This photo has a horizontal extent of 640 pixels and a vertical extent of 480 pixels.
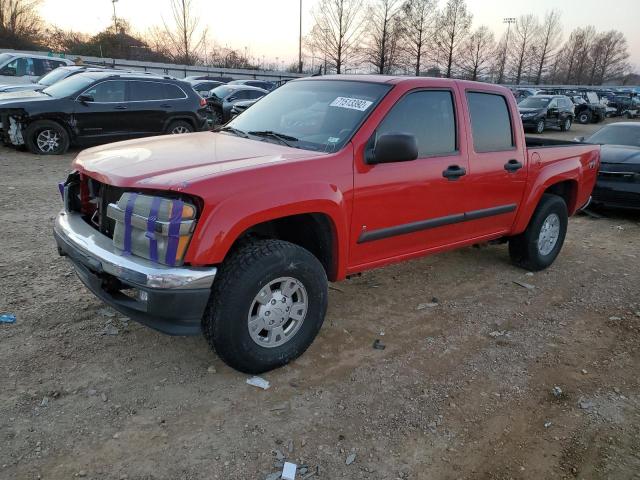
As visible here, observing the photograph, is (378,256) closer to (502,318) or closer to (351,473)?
(502,318)

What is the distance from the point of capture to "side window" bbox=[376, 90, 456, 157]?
146 inches

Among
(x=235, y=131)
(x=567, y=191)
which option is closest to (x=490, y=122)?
(x=567, y=191)

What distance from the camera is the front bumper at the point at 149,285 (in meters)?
2.71

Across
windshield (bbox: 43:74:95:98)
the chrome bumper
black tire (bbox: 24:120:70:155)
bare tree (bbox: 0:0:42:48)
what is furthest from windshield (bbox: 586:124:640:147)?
bare tree (bbox: 0:0:42:48)

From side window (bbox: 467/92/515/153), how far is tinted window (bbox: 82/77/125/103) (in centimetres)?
863

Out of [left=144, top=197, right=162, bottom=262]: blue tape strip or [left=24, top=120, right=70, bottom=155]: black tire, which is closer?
[left=144, top=197, right=162, bottom=262]: blue tape strip

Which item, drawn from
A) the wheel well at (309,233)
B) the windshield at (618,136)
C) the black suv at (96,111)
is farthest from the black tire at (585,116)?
the wheel well at (309,233)

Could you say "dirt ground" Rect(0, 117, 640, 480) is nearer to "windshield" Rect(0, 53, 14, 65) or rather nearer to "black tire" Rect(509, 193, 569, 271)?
"black tire" Rect(509, 193, 569, 271)

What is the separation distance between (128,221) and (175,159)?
0.58 meters

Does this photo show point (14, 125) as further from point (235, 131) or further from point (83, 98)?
point (235, 131)

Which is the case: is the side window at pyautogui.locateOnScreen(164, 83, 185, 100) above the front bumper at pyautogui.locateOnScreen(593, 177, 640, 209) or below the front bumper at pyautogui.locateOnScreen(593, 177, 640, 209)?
above

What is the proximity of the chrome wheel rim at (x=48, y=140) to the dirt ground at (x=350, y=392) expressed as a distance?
621 centimetres

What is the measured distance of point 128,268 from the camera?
277cm

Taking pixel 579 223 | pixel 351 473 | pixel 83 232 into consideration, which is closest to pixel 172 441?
pixel 351 473
